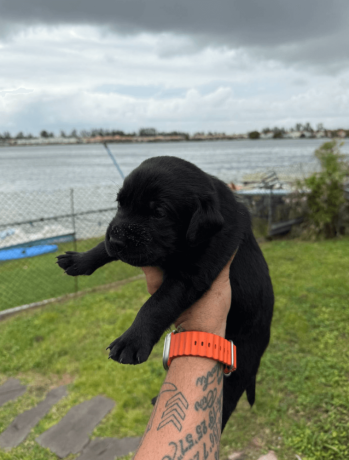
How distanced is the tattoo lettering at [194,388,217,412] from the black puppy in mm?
352

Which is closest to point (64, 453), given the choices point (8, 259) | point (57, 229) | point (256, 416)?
point (256, 416)

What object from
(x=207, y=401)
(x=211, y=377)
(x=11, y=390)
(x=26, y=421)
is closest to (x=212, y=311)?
(x=211, y=377)

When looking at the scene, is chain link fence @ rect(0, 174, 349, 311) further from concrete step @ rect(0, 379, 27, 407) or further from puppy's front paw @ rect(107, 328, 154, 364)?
puppy's front paw @ rect(107, 328, 154, 364)

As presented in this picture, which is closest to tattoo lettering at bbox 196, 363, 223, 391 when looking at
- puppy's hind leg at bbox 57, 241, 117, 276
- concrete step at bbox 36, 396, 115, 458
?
puppy's hind leg at bbox 57, 241, 117, 276

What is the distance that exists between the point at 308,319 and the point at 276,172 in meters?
8.48

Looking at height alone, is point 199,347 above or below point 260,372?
above

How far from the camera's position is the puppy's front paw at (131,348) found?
1918 millimetres

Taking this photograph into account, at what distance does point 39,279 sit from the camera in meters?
9.05

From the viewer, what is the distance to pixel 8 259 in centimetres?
1069

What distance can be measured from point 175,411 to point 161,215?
39.2 inches

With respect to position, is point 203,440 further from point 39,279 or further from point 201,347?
point 39,279

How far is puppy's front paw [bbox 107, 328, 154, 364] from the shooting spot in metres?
1.92

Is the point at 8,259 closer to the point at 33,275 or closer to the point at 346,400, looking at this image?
the point at 33,275

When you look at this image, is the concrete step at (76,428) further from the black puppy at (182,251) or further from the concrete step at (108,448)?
the black puppy at (182,251)
